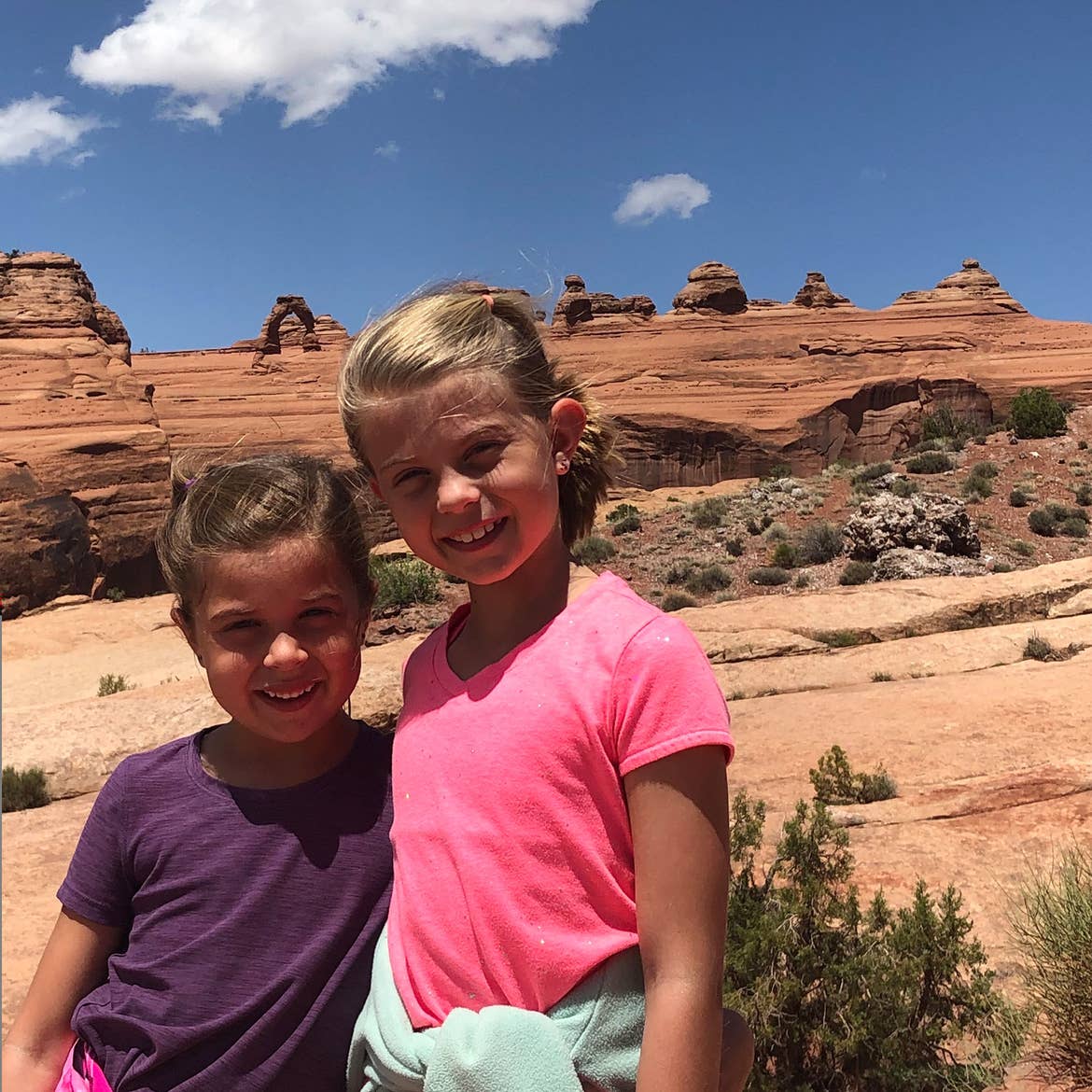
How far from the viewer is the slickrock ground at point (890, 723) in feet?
14.1

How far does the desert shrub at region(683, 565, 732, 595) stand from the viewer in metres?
15.0

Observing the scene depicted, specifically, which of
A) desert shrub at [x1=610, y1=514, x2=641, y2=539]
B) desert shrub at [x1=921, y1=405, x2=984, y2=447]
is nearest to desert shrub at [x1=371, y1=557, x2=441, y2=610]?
desert shrub at [x1=610, y1=514, x2=641, y2=539]

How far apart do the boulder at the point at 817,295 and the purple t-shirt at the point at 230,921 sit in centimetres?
5509

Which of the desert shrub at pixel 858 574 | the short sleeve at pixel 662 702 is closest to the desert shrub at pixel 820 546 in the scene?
the desert shrub at pixel 858 574

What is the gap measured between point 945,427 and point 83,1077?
32.8 metres

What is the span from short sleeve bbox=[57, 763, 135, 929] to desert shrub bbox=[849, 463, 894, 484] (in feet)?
74.2

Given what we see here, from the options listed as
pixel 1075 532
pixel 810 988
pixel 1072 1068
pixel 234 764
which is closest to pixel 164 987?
pixel 234 764

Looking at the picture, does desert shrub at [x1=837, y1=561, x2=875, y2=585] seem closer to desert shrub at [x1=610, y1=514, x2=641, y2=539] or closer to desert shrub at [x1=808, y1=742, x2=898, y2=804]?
desert shrub at [x1=610, y1=514, x2=641, y2=539]

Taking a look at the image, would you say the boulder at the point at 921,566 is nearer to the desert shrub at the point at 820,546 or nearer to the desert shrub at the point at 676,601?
the desert shrub at the point at 820,546

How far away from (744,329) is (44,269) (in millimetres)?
28546

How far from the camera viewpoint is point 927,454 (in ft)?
79.0

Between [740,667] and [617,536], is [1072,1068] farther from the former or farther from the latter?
[617,536]

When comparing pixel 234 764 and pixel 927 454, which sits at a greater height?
pixel 927 454

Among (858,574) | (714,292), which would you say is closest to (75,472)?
(858,574)
